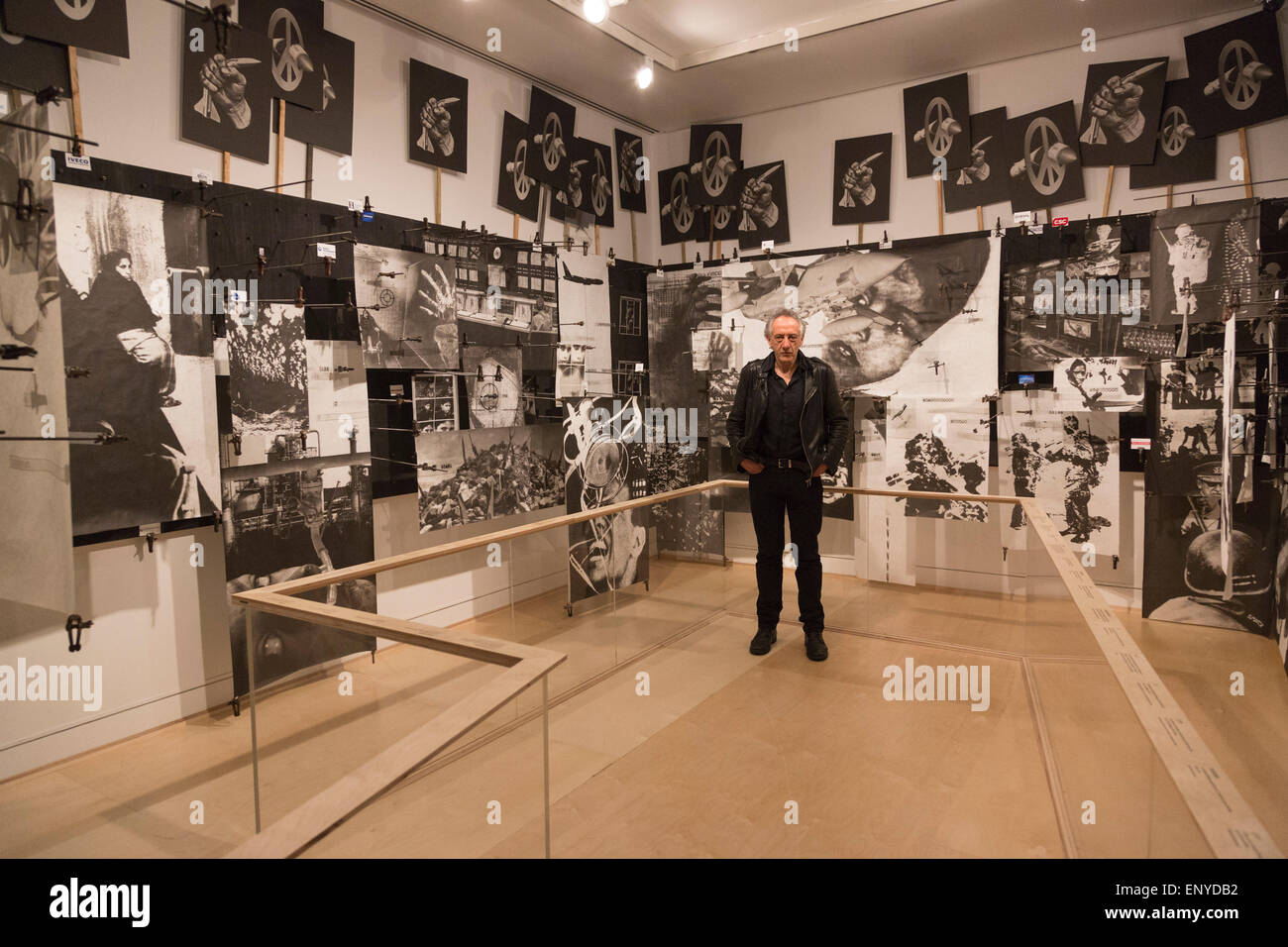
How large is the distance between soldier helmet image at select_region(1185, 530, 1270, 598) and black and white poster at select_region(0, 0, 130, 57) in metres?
6.14

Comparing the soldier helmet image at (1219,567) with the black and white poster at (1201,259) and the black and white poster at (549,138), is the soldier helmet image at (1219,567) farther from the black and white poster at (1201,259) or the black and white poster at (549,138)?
the black and white poster at (549,138)

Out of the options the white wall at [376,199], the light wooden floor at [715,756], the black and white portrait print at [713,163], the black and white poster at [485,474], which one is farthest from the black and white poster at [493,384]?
the black and white portrait print at [713,163]

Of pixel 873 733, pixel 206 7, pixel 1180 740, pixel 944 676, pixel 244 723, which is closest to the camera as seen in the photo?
pixel 1180 740

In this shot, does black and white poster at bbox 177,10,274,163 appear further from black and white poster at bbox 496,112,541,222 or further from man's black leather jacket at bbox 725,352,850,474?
man's black leather jacket at bbox 725,352,850,474

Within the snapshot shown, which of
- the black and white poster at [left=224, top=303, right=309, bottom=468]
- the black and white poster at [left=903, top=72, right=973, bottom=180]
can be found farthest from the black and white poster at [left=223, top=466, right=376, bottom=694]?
the black and white poster at [left=903, top=72, right=973, bottom=180]

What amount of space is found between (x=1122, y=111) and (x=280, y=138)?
4909 mm

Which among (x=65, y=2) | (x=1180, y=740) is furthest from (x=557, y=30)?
(x=1180, y=740)

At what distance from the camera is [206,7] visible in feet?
11.9

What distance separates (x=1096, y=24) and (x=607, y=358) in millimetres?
3706

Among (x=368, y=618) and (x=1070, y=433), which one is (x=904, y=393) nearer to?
(x=1070, y=433)

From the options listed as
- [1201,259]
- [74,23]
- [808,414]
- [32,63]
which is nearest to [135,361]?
[32,63]

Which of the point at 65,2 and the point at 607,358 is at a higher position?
the point at 65,2

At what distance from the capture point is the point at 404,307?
14.4ft

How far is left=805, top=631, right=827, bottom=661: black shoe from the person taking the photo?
4.25 m
